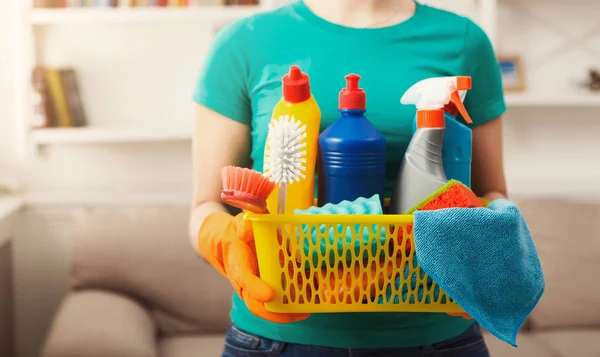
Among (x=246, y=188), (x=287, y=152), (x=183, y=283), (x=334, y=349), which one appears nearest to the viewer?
(x=246, y=188)

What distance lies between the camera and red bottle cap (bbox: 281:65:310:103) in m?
0.82

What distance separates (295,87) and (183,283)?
1.49 m

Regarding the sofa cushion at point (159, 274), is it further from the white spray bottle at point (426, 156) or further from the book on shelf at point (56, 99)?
the white spray bottle at point (426, 156)

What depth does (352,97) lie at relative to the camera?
0.82 m

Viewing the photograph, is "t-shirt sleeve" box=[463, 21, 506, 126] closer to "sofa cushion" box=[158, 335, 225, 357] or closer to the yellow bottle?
the yellow bottle

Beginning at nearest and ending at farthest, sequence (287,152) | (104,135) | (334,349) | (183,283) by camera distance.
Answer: (287,152) < (334,349) < (183,283) < (104,135)

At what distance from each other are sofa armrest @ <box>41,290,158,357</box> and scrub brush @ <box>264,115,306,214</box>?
3.95 feet

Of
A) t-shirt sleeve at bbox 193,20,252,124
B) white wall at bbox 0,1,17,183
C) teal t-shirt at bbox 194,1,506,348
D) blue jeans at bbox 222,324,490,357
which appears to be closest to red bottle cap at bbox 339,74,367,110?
teal t-shirt at bbox 194,1,506,348

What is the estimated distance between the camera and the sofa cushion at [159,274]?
2197mm

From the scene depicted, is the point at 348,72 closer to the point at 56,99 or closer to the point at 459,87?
the point at 459,87

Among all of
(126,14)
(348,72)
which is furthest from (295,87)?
(126,14)

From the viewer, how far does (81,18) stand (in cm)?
227

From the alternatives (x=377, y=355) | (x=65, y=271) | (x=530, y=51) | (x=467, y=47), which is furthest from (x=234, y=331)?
(x=530, y=51)

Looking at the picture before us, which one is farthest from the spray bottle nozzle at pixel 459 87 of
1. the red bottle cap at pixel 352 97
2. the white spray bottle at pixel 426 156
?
the red bottle cap at pixel 352 97
